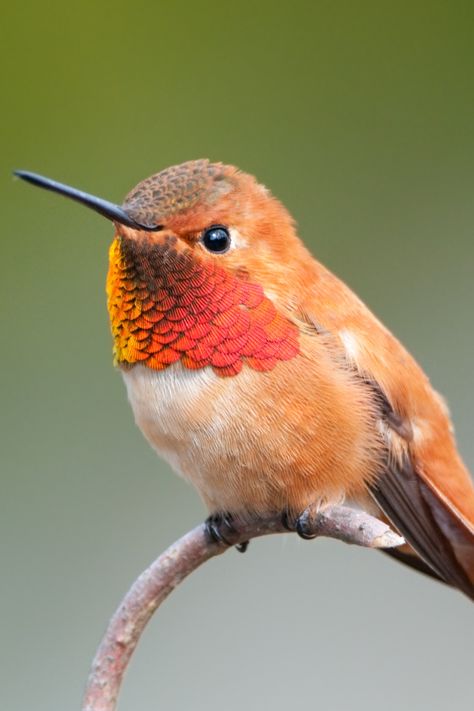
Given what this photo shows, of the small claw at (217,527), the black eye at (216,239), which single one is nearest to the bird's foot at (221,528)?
the small claw at (217,527)

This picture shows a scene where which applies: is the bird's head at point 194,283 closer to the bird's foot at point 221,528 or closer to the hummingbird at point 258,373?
A: the hummingbird at point 258,373

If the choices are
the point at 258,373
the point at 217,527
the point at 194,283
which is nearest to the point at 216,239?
the point at 194,283

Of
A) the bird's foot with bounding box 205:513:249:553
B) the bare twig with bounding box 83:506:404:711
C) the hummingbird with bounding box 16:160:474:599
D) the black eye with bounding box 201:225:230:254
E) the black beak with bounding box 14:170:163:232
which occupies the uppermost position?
the black beak with bounding box 14:170:163:232

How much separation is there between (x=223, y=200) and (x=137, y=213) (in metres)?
0.12

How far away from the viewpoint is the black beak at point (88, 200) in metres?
1.08

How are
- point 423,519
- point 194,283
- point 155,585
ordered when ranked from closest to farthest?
point 155,585 → point 194,283 → point 423,519

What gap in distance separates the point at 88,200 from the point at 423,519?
0.59 meters

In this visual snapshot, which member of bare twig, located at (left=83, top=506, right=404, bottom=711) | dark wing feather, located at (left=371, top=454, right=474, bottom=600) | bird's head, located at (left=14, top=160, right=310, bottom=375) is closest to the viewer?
bare twig, located at (left=83, top=506, right=404, bottom=711)

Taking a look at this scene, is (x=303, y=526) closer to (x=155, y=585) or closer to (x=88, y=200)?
(x=155, y=585)

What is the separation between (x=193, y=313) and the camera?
1246 mm

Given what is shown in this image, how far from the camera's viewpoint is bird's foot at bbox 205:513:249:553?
4.10 feet

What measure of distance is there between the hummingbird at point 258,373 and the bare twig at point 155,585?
4.2 inches

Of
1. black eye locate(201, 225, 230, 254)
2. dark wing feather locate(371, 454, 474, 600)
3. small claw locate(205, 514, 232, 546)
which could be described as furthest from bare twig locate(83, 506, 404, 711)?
black eye locate(201, 225, 230, 254)

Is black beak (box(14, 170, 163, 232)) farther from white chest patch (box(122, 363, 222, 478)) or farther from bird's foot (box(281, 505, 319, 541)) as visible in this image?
bird's foot (box(281, 505, 319, 541))
